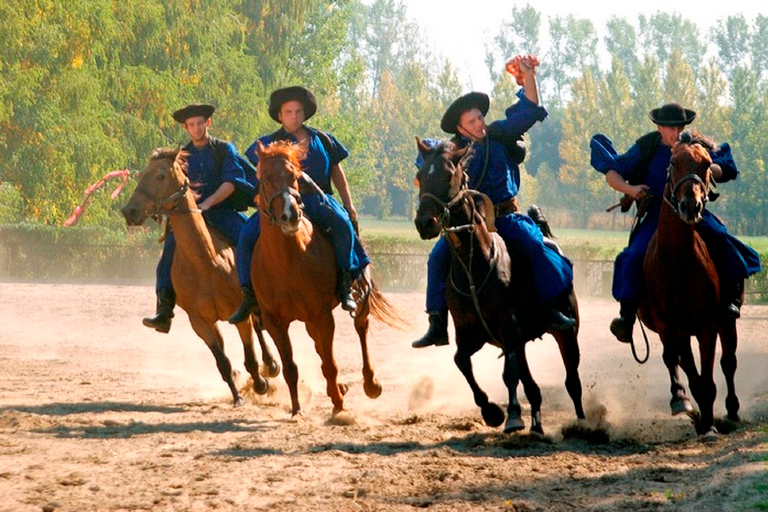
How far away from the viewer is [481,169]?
10.2m

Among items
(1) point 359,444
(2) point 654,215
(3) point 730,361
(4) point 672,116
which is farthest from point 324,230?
(3) point 730,361

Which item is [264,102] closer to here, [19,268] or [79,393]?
[19,268]

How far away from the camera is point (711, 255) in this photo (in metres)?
10.2

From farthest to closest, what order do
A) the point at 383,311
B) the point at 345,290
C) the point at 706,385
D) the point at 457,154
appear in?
the point at 383,311 → the point at 345,290 → the point at 706,385 → the point at 457,154

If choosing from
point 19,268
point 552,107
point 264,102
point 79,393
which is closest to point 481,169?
point 79,393

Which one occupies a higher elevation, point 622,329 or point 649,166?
point 649,166

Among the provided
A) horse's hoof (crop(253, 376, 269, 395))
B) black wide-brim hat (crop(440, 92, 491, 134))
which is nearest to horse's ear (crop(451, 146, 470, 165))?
black wide-brim hat (crop(440, 92, 491, 134))

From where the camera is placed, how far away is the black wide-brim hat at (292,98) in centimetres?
1205

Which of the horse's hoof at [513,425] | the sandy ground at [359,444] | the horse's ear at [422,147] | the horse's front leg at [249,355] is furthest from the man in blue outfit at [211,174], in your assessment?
the horse's hoof at [513,425]

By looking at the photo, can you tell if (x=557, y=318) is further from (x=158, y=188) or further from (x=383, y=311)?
(x=158, y=188)

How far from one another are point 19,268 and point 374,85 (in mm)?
91217

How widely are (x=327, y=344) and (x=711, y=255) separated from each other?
11.0ft

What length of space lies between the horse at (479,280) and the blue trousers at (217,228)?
12.0 ft

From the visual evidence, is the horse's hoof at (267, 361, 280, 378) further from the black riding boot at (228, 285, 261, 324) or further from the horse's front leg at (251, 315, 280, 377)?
the black riding boot at (228, 285, 261, 324)
